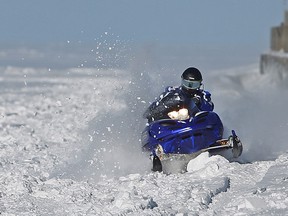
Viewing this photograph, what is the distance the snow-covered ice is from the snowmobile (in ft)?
0.82

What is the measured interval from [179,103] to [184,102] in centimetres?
6

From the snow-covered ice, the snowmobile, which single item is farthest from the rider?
the snow-covered ice

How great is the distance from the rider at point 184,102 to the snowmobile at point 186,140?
0.41 ft

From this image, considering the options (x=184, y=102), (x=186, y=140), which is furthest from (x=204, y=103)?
(x=186, y=140)

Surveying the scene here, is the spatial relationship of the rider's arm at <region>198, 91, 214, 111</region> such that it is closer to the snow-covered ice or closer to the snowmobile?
the snowmobile

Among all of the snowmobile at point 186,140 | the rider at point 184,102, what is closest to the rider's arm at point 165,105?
the rider at point 184,102

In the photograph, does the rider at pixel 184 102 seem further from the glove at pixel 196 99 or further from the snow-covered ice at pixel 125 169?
the snow-covered ice at pixel 125 169

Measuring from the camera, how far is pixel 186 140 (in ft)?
33.1

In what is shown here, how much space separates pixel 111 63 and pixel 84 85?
2093 cm

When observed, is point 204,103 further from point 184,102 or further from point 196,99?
point 184,102

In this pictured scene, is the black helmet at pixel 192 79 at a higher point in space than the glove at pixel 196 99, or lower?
higher

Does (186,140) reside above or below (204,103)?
below

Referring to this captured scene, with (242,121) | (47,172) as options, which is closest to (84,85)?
(242,121)

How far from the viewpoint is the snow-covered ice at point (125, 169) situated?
8.02 meters
